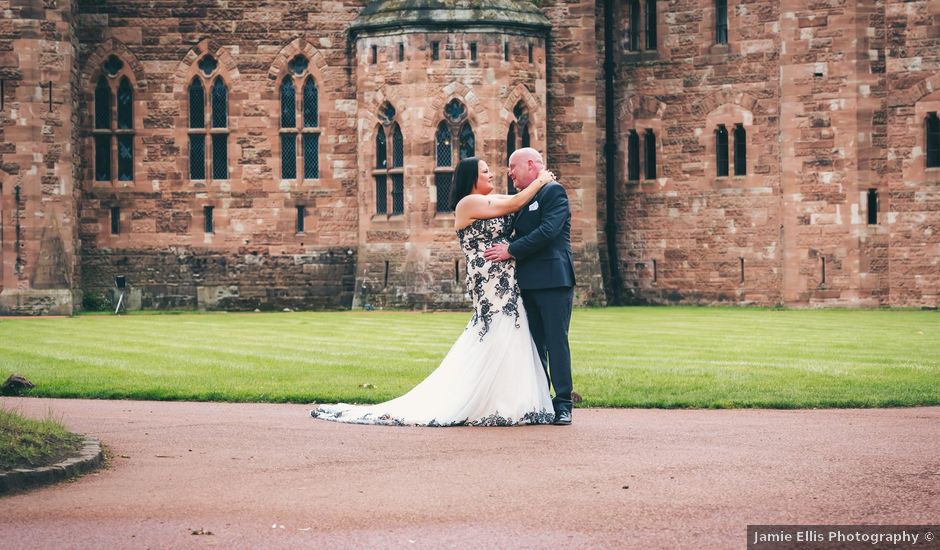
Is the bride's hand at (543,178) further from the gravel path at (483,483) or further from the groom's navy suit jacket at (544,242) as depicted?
the gravel path at (483,483)

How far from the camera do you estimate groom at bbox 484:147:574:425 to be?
12.6m

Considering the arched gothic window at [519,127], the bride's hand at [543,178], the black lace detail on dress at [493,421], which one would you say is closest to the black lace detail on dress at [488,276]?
the bride's hand at [543,178]

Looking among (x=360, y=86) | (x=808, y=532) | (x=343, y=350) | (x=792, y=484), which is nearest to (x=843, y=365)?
(x=343, y=350)

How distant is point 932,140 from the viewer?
3541 cm

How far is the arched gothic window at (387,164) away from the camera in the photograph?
120ft

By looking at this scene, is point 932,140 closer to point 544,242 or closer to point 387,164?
point 387,164

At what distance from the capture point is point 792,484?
29.9 feet

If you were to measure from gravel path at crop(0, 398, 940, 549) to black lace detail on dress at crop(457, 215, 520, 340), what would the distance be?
1.15 m

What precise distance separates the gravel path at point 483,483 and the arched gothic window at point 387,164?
23935mm

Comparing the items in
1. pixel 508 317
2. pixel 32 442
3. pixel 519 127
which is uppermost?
pixel 519 127

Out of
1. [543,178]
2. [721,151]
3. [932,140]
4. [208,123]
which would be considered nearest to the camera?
[543,178]

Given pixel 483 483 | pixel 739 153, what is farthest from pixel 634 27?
pixel 483 483

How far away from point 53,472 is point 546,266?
5.03 meters

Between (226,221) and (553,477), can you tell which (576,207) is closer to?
(226,221)
